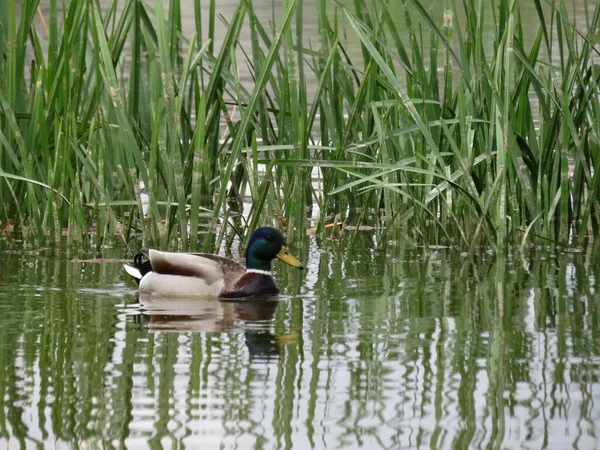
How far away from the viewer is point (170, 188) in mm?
7117

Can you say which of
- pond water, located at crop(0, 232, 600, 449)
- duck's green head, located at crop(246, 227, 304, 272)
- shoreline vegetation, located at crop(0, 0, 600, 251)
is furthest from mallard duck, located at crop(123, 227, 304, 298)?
shoreline vegetation, located at crop(0, 0, 600, 251)

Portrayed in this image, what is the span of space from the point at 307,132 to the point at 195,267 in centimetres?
117

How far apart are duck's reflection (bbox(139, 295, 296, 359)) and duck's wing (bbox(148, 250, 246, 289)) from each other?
0.13 metres

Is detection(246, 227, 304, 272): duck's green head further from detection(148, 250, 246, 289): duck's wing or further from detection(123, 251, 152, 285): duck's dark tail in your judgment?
detection(123, 251, 152, 285): duck's dark tail

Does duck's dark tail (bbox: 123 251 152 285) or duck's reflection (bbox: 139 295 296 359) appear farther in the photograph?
duck's dark tail (bbox: 123 251 152 285)

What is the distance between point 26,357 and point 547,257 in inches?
133

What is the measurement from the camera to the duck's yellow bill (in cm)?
692

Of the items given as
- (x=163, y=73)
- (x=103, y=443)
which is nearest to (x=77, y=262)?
(x=163, y=73)

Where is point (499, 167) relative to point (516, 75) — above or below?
below

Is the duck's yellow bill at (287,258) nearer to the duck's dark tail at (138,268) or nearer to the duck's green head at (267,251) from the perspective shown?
the duck's green head at (267,251)

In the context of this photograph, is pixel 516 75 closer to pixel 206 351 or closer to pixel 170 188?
Result: pixel 170 188

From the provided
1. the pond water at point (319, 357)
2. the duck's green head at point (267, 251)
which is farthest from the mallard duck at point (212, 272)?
the pond water at point (319, 357)

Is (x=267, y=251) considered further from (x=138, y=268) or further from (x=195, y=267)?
(x=138, y=268)

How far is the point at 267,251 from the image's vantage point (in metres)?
6.89
